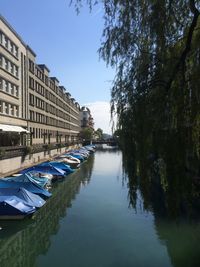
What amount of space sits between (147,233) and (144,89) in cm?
1268

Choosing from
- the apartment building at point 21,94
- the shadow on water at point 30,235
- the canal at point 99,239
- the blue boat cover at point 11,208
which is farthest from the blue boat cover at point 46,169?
the blue boat cover at point 11,208

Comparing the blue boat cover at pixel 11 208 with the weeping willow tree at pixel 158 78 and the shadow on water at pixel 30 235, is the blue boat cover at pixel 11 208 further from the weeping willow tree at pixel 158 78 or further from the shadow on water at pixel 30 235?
the weeping willow tree at pixel 158 78

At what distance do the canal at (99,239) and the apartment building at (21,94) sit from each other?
2057 cm

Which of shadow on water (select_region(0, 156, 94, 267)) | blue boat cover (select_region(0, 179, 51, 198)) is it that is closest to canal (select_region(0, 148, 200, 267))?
shadow on water (select_region(0, 156, 94, 267))

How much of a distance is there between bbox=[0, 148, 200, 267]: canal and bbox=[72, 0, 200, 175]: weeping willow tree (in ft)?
5.57

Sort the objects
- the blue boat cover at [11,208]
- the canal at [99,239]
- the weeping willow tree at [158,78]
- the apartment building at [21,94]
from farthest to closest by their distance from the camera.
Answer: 1. the apartment building at [21,94]
2. the blue boat cover at [11,208]
3. the canal at [99,239]
4. the weeping willow tree at [158,78]

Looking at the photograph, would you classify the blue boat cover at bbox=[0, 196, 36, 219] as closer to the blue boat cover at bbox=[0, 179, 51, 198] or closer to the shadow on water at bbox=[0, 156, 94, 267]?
the shadow on water at bbox=[0, 156, 94, 267]

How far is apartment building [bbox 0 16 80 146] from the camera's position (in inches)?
1882

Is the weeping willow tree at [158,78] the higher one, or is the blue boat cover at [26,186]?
the weeping willow tree at [158,78]

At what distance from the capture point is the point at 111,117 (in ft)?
37.6

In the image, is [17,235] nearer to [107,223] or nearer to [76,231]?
[76,231]

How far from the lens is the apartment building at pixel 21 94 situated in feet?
157

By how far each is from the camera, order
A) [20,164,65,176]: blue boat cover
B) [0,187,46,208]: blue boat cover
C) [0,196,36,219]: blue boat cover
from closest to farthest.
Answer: [0,196,36,219]: blue boat cover, [0,187,46,208]: blue boat cover, [20,164,65,176]: blue boat cover

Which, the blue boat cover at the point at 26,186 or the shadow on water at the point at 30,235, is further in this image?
the blue boat cover at the point at 26,186
